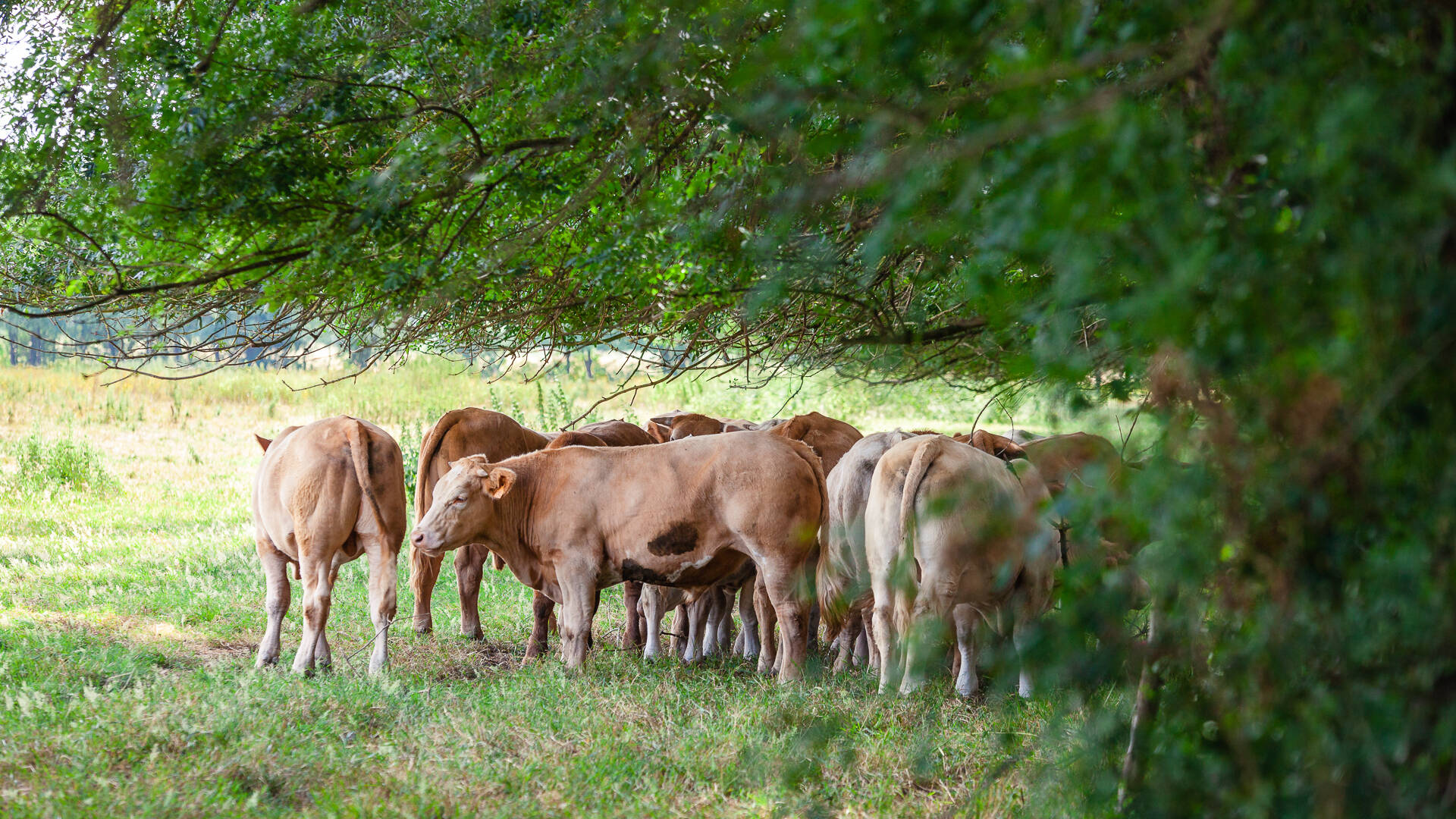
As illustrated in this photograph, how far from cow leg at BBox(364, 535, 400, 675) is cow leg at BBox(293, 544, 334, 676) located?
30cm

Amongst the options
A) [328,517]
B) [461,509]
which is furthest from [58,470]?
[461,509]

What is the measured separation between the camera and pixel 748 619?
27.6ft

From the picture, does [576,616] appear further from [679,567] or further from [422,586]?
[422,586]

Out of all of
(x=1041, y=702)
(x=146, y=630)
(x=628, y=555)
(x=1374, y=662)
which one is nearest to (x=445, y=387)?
(x=146, y=630)

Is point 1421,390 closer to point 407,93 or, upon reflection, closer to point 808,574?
point 407,93

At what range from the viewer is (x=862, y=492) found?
7.53 m

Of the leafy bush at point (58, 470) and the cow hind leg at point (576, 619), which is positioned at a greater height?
the leafy bush at point (58, 470)

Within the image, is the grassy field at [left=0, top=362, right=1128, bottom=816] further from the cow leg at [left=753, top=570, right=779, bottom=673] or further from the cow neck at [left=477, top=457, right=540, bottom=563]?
the cow neck at [left=477, top=457, right=540, bottom=563]

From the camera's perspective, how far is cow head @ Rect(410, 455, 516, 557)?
7258 millimetres

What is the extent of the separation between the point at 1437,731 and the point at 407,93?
16.3 feet

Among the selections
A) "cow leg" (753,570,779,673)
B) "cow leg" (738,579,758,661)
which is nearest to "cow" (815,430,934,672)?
"cow leg" (753,570,779,673)

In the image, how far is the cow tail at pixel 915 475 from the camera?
6.29 m

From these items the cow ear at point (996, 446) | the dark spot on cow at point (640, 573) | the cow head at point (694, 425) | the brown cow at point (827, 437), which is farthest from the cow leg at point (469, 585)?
the cow ear at point (996, 446)

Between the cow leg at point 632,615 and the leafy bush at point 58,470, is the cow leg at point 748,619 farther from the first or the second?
the leafy bush at point 58,470
